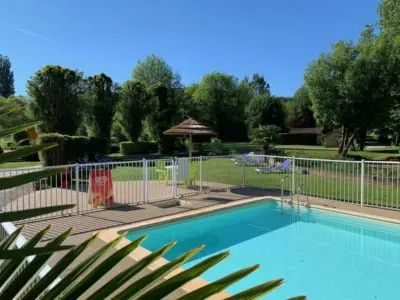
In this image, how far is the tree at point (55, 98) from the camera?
839 inches

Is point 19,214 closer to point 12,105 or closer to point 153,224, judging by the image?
point 12,105

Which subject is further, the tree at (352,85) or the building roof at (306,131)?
the building roof at (306,131)

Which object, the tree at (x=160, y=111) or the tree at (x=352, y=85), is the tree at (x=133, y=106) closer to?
the tree at (x=160, y=111)

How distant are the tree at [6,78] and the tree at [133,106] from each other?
59.7 meters

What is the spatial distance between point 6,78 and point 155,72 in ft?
166

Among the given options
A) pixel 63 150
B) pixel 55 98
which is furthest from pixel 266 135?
pixel 55 98

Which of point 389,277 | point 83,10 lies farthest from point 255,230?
point 83,10

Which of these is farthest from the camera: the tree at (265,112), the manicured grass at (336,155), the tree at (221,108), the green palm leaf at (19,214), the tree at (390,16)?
the tree at (265,112)

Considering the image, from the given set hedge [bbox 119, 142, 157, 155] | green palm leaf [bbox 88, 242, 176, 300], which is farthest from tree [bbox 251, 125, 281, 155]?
green palm leaf [bbox 88, 242, 176, 300]

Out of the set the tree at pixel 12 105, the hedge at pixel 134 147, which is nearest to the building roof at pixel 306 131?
the hedge at pixel 134 147

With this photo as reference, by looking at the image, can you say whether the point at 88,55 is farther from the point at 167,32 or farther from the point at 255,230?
the point at 255,230

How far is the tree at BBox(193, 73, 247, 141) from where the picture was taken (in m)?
47.8

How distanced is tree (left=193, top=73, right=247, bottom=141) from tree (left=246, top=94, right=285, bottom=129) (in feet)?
4.66

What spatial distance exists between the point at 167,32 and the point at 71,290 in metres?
26.7
